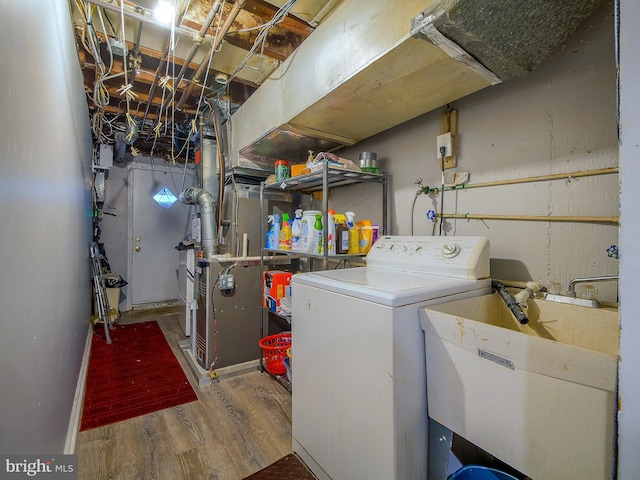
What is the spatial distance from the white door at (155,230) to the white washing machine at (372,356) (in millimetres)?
3868

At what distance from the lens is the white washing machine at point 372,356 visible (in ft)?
3.40

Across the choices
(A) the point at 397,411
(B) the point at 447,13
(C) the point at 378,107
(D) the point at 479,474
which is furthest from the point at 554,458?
(C) the point at 378,107

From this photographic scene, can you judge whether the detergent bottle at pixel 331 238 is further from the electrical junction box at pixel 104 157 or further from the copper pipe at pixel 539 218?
the electrical junction box at pixel 104 157

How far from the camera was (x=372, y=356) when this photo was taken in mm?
1082

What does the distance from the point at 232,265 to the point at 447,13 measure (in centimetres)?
216

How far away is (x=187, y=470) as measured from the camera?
1509 mm

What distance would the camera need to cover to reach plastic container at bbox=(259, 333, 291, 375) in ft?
7.68

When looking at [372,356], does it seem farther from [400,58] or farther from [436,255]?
[400,58]

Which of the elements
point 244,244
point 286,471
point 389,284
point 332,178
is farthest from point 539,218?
point 244,244

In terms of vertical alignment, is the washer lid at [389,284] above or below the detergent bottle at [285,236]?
below

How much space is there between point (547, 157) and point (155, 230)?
191 inches

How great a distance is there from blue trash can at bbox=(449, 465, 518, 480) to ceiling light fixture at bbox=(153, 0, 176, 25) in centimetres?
244

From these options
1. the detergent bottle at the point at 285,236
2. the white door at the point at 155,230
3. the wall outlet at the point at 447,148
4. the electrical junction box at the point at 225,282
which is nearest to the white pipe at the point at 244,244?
the electrical junction box at the point at 225,282

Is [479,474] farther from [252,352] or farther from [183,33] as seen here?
[183,33]
